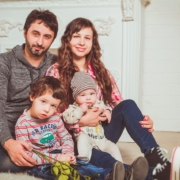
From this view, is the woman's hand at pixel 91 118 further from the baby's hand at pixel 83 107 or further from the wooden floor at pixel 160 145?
the wooden floor at pixel 160 145

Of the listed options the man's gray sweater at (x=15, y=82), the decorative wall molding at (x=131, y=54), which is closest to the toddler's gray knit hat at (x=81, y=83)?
the man's gray sweater at (x=15, y=82)

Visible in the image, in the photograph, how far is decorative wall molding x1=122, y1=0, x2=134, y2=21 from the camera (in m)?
2.75

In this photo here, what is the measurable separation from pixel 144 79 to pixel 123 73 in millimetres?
413

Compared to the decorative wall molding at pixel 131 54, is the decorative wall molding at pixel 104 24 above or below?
above

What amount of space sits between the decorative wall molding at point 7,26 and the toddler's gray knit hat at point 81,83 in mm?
1348

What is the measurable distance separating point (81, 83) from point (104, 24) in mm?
1202

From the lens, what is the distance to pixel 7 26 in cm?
294

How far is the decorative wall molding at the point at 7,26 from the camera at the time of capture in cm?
293

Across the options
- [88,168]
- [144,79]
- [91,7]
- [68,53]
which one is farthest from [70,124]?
[144,79]

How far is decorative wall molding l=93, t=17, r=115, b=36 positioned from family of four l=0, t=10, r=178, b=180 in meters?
0.88

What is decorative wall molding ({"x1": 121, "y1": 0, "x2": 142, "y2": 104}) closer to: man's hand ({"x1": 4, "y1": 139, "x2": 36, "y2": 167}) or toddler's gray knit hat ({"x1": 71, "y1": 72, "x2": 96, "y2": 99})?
toddler's gray knit hat ({"x1": 71, "y1": 72, "x2": 96, "y2": 99})

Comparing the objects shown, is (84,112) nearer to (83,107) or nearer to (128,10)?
Result: (83,107)

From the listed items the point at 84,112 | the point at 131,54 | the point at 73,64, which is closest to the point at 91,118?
the point at 84,112

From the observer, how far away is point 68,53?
1890 millimetres
